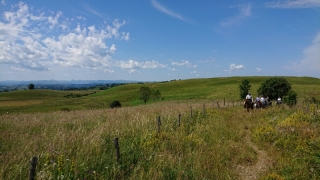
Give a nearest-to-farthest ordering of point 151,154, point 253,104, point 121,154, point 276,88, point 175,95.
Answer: point 121,154
point 151,154
point 253,104
point 276,88
point 175,95

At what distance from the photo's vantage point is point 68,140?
5992mm

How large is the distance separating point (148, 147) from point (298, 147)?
19.0ft

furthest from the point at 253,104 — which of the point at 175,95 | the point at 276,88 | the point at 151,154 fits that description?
the point at 175,95

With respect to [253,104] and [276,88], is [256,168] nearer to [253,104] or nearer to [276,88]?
[253,104]

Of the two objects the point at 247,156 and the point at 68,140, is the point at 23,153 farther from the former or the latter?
the point at 247,156

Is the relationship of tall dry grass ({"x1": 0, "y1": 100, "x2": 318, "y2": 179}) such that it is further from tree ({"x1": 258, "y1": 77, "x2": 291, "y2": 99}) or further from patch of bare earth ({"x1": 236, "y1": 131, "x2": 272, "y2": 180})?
tree ({"x1": 258, "y1": 77, "x2": 291, "y2": 99})

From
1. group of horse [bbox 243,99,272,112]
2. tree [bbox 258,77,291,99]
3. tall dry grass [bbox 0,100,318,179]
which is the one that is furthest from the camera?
tree [bbox 258,77,291,99]

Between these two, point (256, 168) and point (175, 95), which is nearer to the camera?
point (256, 168)

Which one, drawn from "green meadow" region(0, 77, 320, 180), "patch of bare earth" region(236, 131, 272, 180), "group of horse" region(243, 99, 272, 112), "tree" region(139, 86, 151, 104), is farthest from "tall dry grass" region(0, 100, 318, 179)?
"tree" region(139, 86, 151, 104)

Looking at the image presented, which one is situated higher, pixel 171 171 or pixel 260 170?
pixel 171 171

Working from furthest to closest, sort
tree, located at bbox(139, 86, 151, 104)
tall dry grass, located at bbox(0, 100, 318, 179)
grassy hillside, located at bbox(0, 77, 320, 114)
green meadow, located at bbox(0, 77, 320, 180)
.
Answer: grassy hillside, located at bbox(0, 77, 320, 114) → tree, located at bbox(139, 86, 151, 104) → green meadow, located at bbox(0, 77, 320, 180) → tall dry grass, located at bbox(0, 100, 318, 179)

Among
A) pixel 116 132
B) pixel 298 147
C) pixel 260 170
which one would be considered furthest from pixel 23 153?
pixel 298 147


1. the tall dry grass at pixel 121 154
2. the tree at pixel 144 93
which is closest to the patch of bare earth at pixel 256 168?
the tall dry grass at pixel 121 154

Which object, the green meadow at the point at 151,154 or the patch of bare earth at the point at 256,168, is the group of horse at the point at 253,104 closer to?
the green meadow at the point at 151,154
